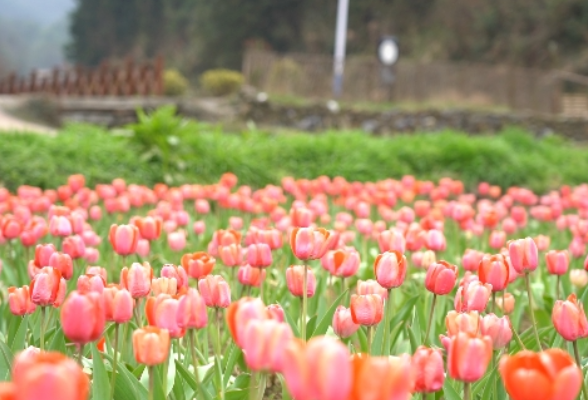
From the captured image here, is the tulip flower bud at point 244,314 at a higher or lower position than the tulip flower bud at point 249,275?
higher

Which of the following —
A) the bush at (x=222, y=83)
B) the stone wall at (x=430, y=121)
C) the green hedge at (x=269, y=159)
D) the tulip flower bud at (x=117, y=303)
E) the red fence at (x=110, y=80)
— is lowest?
the tulip flower bud at (x=117, y=303)

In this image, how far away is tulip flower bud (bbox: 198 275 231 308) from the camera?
144cm

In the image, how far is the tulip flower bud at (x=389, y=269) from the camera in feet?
4.76

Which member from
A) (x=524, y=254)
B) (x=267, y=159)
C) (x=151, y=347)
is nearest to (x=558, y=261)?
(x=524, y=254)

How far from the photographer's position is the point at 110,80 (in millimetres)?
20625

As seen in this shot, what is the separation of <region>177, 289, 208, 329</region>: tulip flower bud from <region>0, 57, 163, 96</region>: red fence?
19889 mm

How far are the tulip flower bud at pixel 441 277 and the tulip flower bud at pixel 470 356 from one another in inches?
19.2

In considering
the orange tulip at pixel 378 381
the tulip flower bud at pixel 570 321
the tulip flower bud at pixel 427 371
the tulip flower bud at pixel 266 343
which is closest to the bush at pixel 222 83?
the tulip flower bud at pixel 570 321

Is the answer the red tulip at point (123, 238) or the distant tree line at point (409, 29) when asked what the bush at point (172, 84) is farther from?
the red tulip at point (123, 238)

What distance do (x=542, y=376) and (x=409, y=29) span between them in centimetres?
3159

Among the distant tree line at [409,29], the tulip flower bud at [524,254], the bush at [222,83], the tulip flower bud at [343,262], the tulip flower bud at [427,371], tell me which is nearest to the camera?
the tulip flower bud at [427,371]

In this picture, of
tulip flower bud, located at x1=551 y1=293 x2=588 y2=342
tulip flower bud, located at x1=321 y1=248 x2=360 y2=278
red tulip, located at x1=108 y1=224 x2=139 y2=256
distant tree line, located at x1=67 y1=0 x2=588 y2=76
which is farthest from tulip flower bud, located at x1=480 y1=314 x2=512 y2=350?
distant tree line, located at x1=67 y1=0 x2=588 y2=76

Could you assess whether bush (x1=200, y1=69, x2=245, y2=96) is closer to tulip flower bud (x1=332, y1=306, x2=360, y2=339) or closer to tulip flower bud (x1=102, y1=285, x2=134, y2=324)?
tulip flower bud (x1=332, y1=306, x2=360, y2=339)

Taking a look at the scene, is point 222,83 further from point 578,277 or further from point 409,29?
point 578,277
